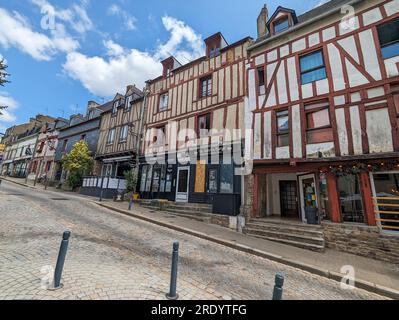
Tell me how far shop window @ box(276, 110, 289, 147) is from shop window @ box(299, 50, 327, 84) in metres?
1.70

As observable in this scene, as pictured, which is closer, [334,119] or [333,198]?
[333,198]

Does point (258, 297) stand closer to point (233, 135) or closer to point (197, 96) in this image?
point (233, 135)

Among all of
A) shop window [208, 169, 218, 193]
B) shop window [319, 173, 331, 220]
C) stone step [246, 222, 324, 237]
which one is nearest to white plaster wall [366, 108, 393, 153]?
shop window [319, 173, 331, 220]

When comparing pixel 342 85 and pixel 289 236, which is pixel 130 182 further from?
pixel 342 85

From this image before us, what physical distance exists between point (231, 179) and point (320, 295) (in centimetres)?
695

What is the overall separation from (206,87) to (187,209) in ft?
26.2

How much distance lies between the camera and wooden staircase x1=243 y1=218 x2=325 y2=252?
6738mm

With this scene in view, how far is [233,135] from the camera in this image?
10.8 meters

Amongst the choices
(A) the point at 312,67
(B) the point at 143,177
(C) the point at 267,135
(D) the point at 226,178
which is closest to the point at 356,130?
(C) the point at 267,135

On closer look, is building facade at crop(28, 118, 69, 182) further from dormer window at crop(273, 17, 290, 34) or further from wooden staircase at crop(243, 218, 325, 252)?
dormer window at crop(273, 17, 290, 34)

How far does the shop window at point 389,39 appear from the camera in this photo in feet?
23.5

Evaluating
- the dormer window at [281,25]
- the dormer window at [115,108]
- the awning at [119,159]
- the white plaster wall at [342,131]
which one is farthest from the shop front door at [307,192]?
the dormer window at [115,108]

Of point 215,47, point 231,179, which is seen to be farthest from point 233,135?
point 215,47

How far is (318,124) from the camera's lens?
325 inches
